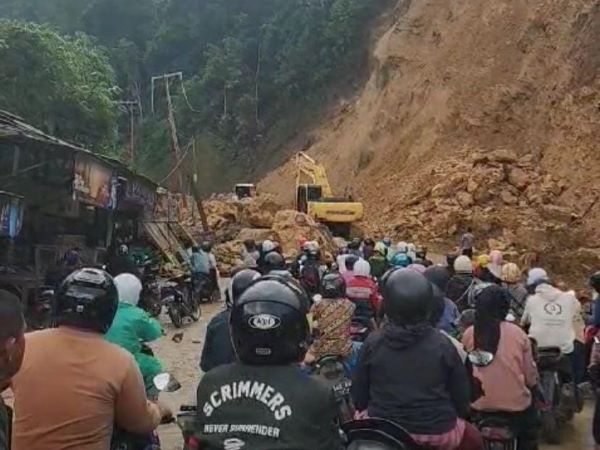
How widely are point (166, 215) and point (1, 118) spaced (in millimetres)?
11002

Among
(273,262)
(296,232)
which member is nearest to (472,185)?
(296,232)

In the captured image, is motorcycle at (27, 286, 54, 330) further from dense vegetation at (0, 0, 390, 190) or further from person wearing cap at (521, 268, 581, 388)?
dense vegetation at (0, 0, 390, 190)

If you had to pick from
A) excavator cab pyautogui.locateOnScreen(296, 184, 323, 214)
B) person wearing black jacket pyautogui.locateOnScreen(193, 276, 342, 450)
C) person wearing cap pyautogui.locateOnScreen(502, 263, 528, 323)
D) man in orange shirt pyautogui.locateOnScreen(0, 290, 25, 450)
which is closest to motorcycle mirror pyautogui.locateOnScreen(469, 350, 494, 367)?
person wearing black jacket pyautogui.locateOnScreen(193, 276, 342, 450)

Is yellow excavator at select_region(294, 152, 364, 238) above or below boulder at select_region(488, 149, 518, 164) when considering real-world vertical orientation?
below

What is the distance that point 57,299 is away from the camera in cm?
393

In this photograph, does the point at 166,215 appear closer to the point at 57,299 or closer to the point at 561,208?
the point at 561,208

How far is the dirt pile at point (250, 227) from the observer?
85.4 feet

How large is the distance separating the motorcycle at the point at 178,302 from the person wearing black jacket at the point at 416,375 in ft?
37.7

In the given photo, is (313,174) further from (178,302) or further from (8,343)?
(8,343)

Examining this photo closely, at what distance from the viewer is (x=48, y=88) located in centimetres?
2812

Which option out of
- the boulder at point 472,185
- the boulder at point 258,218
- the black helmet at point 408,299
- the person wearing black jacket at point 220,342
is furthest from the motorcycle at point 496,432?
the boulder at point 258,218

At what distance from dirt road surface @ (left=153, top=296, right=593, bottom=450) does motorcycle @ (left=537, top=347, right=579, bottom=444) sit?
0.15 metres

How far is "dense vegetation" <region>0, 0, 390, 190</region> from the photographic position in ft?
166

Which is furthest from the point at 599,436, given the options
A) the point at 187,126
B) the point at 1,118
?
the point at 187,126
